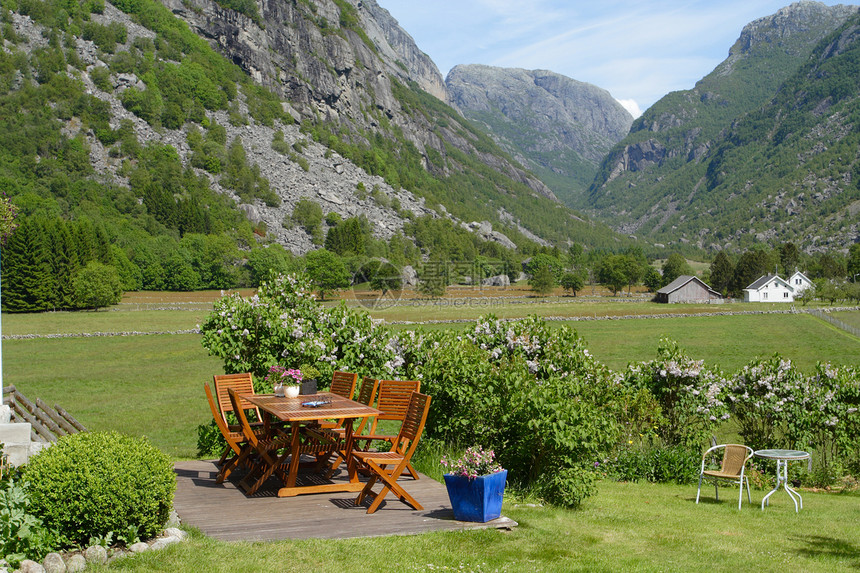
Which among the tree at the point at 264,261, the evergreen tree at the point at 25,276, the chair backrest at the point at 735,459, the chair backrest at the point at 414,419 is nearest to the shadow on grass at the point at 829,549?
the chair backrest at the point at 735,459

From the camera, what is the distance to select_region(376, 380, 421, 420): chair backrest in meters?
8.28

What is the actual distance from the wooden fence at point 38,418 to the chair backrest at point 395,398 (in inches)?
167

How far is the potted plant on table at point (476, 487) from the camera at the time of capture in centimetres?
654

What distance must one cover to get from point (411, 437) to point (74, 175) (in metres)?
156

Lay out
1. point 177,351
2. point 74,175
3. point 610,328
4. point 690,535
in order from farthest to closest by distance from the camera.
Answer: point 74,175 < point 610,328 < point 177,351 < point 690,535

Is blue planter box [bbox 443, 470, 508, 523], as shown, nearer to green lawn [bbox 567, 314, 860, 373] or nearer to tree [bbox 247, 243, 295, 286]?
green lawn [bbox 567, 314, 860, 373]

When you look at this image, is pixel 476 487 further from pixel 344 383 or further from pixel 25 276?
pixel 25 276

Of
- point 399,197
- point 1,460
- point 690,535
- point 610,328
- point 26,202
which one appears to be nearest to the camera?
point 1,460

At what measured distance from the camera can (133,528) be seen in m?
5.52

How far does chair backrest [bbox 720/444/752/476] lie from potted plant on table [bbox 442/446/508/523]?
4.07 meters

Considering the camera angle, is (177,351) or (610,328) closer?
(177,351)

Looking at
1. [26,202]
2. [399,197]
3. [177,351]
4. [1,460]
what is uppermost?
[399,197]

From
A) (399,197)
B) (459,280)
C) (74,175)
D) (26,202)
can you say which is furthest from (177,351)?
(399,197)

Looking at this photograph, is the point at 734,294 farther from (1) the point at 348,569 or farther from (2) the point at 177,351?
(1) the point at 348,569
